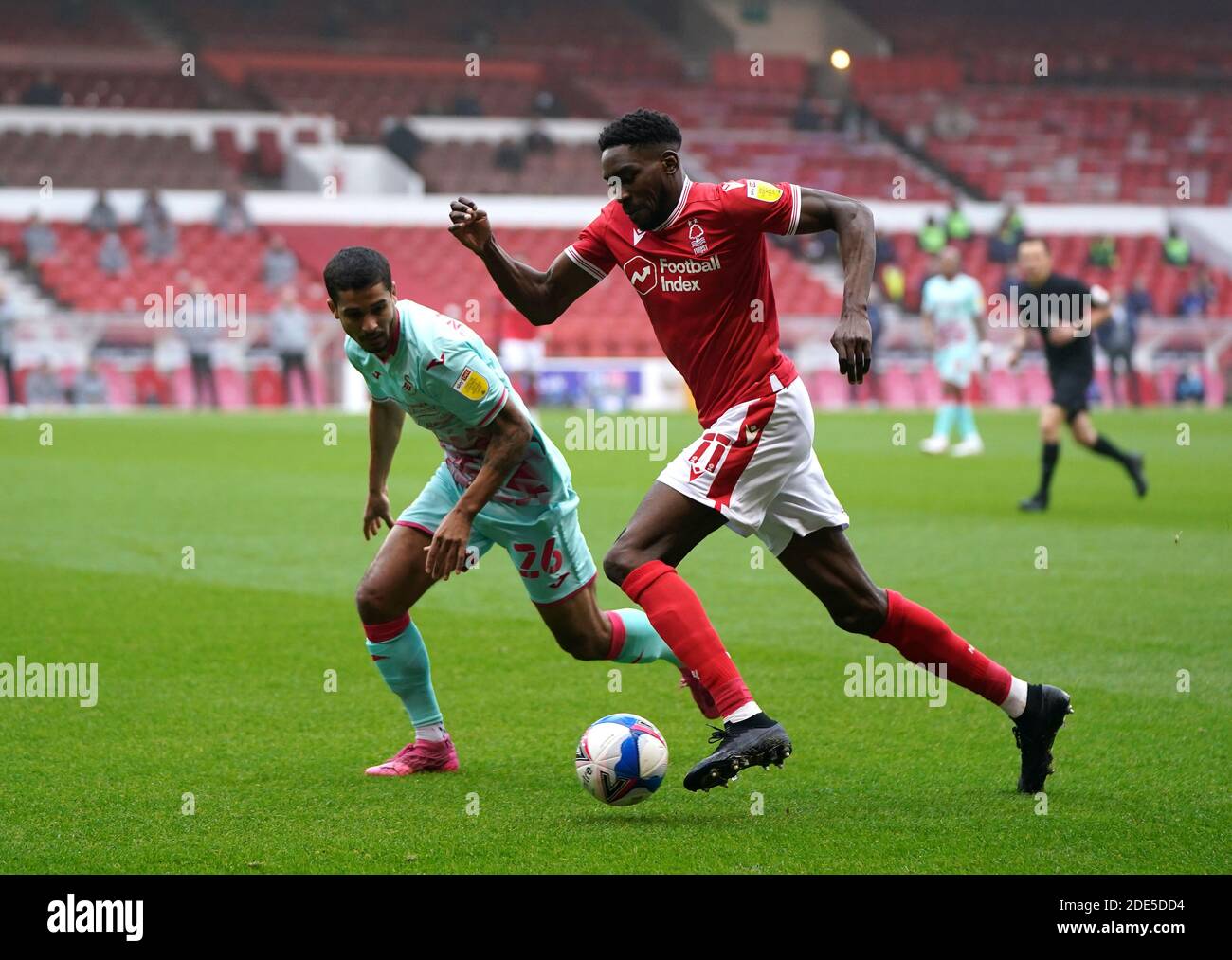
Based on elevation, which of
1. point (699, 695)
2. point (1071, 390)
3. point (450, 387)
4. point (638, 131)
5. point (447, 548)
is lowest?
point (699, 695)

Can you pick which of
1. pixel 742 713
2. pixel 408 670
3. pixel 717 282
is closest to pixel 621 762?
pixel 742 713

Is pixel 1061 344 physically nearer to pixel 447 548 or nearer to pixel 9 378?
pixel 447 548

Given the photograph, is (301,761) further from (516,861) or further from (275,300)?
(275,300)

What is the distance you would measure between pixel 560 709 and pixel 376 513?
1171 mm

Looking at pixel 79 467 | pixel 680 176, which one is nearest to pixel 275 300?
pixel 79 467

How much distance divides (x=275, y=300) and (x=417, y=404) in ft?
88.7

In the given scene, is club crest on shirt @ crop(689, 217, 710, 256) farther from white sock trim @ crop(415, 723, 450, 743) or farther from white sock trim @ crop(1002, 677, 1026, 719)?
white sock trim @ crop(415, 723, 450, 743)

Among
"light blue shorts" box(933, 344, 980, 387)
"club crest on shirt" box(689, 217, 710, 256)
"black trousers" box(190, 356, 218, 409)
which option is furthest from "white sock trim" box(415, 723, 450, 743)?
"black trousers" box(190, 356, 218, 409)

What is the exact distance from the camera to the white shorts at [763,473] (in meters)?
5.30

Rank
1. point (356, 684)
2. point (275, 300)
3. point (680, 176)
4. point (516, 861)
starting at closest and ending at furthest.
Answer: point (516, 861) → point (680, 176) → point (356, 684) → point (275, 300)

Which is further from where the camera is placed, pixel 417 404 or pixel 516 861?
pixel 417 404

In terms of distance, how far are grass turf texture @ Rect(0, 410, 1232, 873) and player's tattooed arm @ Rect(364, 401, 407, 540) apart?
0.83 metres

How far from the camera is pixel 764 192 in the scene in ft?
17.8
